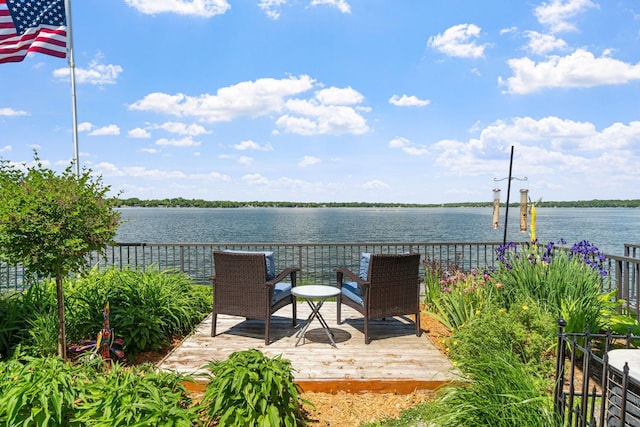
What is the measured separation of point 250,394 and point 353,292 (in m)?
2.61

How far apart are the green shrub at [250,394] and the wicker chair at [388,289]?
1822 mm

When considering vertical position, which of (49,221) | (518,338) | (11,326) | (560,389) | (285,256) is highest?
(49,221)

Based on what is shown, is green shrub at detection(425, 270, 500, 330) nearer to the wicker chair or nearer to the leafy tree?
the wicker chair

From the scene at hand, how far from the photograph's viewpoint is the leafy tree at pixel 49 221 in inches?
129

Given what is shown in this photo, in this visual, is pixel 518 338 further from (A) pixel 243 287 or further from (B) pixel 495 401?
(A) pixel 243 287

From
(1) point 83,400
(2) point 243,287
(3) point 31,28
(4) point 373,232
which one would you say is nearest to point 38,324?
(2) point 243,287

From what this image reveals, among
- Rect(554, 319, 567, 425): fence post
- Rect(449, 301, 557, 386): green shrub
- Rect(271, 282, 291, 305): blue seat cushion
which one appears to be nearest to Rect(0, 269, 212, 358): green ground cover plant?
Rect(271, 282, 291, 305): blue seat cushion

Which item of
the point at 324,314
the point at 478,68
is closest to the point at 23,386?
the point at 324,314

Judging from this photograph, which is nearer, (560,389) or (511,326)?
(560,389)

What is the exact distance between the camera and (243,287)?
4.20 metres

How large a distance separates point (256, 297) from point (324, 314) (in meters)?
1.50

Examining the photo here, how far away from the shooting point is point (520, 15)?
22.9 feet

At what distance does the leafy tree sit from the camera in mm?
3270

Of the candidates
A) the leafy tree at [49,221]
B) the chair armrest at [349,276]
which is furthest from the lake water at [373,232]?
the chair armrest at [349,276]
